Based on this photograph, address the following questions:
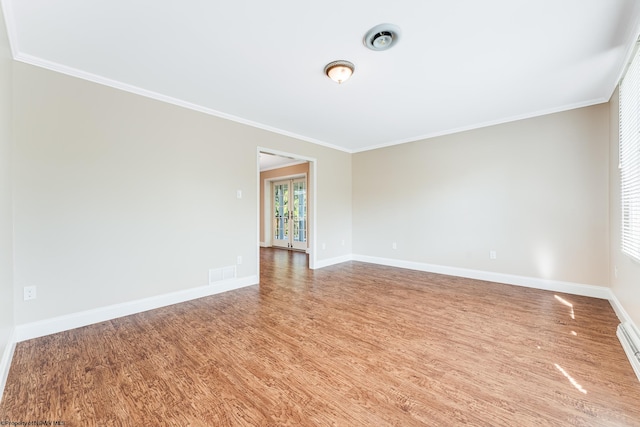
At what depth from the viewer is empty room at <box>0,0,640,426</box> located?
1.72 m

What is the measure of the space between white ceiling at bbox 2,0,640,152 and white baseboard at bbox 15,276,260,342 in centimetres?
239

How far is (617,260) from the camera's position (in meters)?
2.92

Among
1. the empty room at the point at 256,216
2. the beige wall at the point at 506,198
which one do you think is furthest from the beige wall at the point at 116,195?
the beige wall at the point at 506,198

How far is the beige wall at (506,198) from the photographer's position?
3.42 metres

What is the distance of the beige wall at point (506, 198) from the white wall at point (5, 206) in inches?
201

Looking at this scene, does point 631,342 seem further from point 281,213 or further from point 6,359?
point 281,213

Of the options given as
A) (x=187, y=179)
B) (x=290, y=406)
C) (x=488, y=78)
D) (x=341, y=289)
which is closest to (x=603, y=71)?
(x=488, y=78)

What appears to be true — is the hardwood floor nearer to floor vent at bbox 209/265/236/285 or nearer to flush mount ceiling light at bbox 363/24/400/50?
floor vent at bbox 209/265/236/285

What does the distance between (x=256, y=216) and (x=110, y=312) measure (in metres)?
2.10

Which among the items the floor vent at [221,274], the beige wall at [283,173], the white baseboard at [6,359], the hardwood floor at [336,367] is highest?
the beige wall at [283,173]

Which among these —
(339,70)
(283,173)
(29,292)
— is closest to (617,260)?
(339,70)

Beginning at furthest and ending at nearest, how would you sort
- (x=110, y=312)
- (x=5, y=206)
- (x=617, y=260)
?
(x=617, y=260) → (x=110, y=312) → (x=5, y=206)

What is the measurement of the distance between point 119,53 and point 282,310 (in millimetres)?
2971

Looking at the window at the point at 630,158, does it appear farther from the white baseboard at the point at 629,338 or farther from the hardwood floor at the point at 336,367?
the hardwood floor at the point at 336,367
